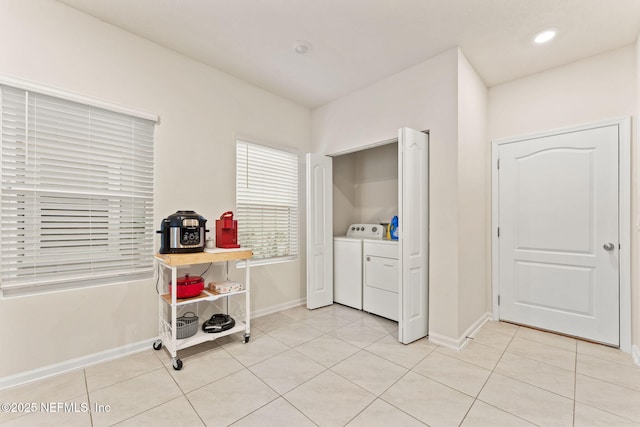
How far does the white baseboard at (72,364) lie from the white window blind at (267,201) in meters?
1.36

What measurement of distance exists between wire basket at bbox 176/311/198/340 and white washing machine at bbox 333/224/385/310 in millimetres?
1895

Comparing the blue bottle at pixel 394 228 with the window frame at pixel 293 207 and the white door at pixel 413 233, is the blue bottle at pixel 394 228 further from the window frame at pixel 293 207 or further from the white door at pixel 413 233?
the window frame at pixel 293 207

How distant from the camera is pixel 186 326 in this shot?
2.41 meters

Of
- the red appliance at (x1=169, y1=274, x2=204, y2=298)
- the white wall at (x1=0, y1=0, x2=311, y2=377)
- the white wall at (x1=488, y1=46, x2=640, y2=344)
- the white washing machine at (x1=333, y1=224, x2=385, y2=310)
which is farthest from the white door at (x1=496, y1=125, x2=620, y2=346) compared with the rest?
the red appliance at (x1=169, y1=274, x2=204, y2=298)

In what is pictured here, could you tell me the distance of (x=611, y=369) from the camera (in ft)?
7.10

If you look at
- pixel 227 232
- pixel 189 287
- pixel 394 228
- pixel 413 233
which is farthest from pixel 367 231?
pixel 189 287

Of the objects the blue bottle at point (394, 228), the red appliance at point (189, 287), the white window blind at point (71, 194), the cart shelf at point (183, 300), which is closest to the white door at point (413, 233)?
the blue bottle at point (394, 228)

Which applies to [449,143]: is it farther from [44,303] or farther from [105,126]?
[44,303]

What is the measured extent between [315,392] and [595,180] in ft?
10.2

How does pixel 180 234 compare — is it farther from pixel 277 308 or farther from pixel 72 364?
pixel 277 308

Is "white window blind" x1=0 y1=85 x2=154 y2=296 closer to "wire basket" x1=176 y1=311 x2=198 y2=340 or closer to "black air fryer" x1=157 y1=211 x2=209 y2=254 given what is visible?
"black air fryer" x1=157 y1=211 x2=209 y2=254

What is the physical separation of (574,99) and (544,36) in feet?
2.62

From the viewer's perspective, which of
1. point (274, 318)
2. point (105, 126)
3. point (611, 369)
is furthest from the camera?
point (274, 318)

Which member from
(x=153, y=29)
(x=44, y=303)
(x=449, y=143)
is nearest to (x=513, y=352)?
(x=449, y=143)
